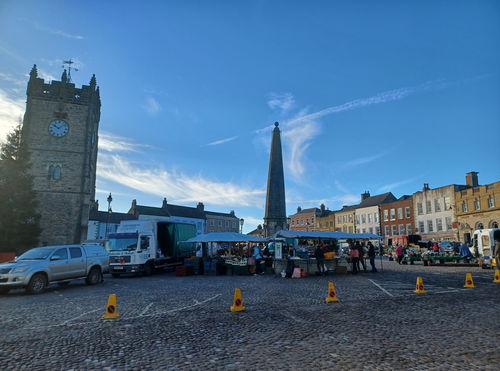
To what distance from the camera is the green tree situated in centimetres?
3009

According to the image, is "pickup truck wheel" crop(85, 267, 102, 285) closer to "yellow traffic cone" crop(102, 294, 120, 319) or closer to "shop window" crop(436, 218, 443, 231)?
"yellow traffic cone" crop(102, 294, 120, 319)

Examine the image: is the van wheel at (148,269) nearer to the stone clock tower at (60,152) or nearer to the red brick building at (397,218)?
the stone clock tower at (60,152)

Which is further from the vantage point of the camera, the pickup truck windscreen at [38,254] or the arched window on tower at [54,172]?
the arched window on tower at [54,172]

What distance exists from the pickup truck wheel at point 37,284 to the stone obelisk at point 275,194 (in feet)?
69.7

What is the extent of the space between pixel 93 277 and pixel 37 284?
3003mm

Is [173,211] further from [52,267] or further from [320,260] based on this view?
[52,267]

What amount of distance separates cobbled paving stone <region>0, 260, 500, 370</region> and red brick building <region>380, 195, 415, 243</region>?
1771 inches

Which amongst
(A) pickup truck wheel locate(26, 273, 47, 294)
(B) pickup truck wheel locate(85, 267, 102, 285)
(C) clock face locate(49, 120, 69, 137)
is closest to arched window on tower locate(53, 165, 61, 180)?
(C) clock face locate(49, 120, 69, 137)

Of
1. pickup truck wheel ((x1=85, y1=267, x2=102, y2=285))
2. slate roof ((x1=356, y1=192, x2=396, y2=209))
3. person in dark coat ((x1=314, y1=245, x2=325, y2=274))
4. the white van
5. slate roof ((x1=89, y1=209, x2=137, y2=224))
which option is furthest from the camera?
slate roof ((x1=89, y1=209, x2=137, y2=224))

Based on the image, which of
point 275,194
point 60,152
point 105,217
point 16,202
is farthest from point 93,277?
point 105,217

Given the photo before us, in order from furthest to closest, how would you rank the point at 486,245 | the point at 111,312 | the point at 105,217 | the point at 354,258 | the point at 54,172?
the point at 105,217, the point at 54,172, the point at 486,245, the point at 354,258, the point at 111,312

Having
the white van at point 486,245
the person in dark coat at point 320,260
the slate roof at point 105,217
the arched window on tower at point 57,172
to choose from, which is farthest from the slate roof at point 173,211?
the white van at point 486,245

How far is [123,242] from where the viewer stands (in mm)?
19906

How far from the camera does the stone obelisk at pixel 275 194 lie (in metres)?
32.3
